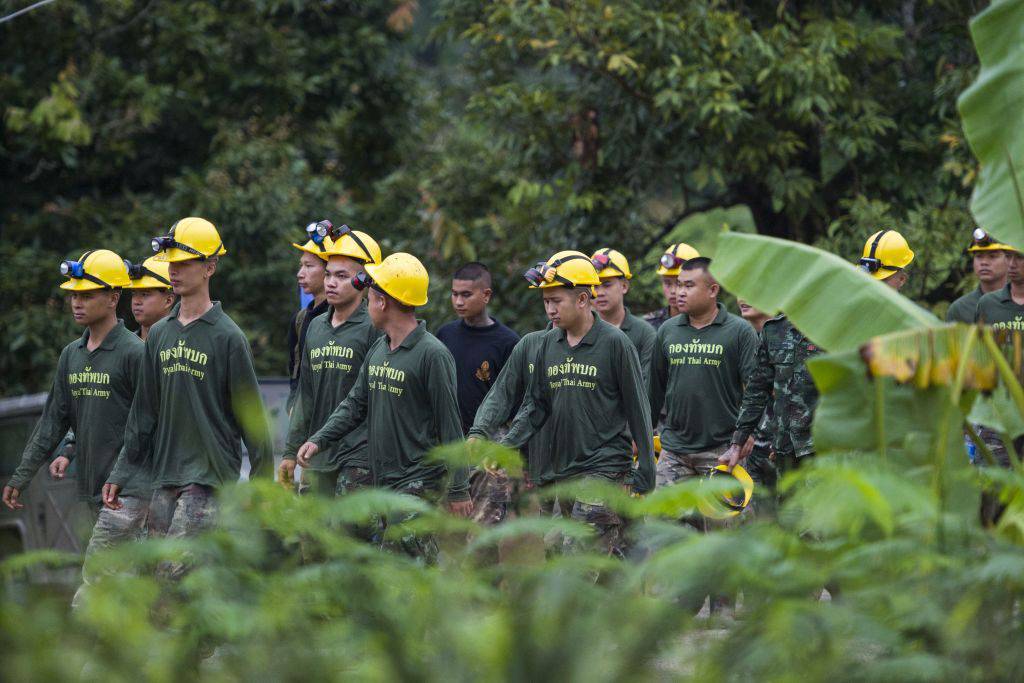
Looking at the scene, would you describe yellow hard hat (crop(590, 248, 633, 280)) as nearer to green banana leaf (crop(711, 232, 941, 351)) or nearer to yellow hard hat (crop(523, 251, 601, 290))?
yellow hard hat (crop(523, 251, 601, 290))

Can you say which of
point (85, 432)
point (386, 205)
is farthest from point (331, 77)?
point (85, 432)

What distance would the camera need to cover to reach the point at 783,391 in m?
9.22

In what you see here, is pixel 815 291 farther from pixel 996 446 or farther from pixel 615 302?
pixel 615 302

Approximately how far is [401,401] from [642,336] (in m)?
2.84

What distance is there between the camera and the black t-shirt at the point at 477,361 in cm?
1048

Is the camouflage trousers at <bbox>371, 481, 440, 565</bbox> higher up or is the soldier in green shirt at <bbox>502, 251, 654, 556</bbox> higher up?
the soldier in green shirt at <bbox>502, 251, 654, 556</bbox>

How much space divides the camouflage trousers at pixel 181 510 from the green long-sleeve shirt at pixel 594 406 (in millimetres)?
1922

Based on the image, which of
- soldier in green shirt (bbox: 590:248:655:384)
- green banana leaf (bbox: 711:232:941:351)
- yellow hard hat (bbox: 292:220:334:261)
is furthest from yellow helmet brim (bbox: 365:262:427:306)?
green banana leaf (bbox: 711:232:941:351)

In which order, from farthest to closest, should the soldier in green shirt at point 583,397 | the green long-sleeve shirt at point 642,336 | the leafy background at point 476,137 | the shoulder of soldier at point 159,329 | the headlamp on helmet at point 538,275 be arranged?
the leafy background at point 476,137, the green long-sleeve shirt at point 642,336, the headlamp on helmet at point 538,275, the soldier in green shirt at point 583,397, the shoulder of soldier at point 159,329

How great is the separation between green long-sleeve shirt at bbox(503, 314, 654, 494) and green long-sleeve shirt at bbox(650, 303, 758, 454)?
1094 millimetres

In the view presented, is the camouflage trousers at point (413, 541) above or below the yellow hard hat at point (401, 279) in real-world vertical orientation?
below

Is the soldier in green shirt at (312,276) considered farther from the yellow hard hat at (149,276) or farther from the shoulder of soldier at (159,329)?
the shoulder of soldier at (159,329)

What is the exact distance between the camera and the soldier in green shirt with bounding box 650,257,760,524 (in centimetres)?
994

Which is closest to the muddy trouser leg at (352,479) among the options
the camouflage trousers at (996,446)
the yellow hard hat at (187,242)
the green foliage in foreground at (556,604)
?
the yellow hard hat at (187,242)
